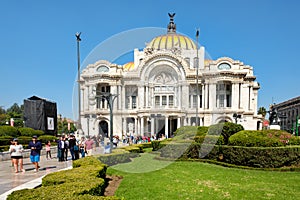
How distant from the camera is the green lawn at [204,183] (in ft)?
26.5

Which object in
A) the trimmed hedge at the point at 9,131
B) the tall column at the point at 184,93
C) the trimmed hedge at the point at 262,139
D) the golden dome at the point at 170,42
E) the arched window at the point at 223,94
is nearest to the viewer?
the trimmed hedge at the point at 262,139

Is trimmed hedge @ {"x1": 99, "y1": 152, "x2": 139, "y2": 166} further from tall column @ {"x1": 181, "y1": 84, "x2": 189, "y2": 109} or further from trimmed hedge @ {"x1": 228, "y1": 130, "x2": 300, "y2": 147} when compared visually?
tall column @ {"x1": 181, "y1": 84, "x2": 189, "y2": 109}

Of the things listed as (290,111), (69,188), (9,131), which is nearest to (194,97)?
(9,131)

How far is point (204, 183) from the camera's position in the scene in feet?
31.5

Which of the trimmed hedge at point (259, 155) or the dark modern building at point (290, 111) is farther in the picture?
the dark modern building at point (290, 111)

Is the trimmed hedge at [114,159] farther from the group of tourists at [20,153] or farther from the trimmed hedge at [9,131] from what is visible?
the trimmed hedge at [9,131]

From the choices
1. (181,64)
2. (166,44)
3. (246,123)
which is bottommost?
(246,123)

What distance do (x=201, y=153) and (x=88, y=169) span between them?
889cm

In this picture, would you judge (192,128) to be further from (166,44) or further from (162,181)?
(166,44)

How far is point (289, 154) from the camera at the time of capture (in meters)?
12.9

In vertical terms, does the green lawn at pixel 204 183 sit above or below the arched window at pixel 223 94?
below

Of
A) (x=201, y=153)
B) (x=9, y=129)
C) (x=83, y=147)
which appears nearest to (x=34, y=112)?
(x=9, y=129)

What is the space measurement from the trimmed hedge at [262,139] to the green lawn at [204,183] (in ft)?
5.47

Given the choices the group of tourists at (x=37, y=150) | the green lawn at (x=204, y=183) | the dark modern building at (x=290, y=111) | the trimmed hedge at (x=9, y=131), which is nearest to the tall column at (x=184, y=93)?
the group of tourists at (x=37, y=150)
